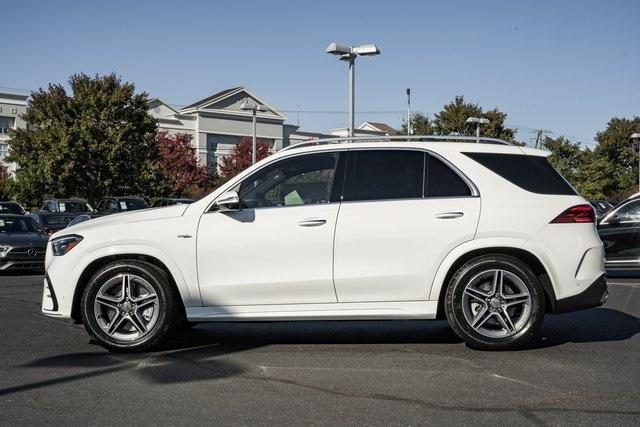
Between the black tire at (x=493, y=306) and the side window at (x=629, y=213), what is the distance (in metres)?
7.92

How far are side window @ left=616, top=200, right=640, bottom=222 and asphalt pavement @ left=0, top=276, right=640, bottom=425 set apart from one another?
5.94m

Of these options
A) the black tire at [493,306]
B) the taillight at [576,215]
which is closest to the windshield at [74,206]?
the black tire at [493,306]

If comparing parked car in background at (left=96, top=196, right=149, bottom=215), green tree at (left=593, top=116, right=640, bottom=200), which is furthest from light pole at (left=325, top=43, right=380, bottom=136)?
green tree at (left=593, top=116, right=640, bottom=200)

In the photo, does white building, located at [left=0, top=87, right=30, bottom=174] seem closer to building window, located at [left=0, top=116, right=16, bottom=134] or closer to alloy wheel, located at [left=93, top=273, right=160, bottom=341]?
building window, located at [left=0, top=116, right=16, bottom=134]

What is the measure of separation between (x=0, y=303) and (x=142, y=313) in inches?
185

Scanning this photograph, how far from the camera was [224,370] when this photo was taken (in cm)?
607

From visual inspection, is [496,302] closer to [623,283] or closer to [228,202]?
[228,202]

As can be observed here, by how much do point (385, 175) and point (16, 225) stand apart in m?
12.8

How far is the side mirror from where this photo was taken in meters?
6.66

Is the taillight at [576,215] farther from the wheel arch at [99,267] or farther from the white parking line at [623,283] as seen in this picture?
the white parking line at [623,283]

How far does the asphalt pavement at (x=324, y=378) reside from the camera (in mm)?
4828

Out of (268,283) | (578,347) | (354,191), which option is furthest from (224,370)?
(578,347)

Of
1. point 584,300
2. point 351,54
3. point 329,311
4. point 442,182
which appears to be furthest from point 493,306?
point 351,54

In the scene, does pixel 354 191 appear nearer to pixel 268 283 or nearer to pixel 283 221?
pixel 283 221
